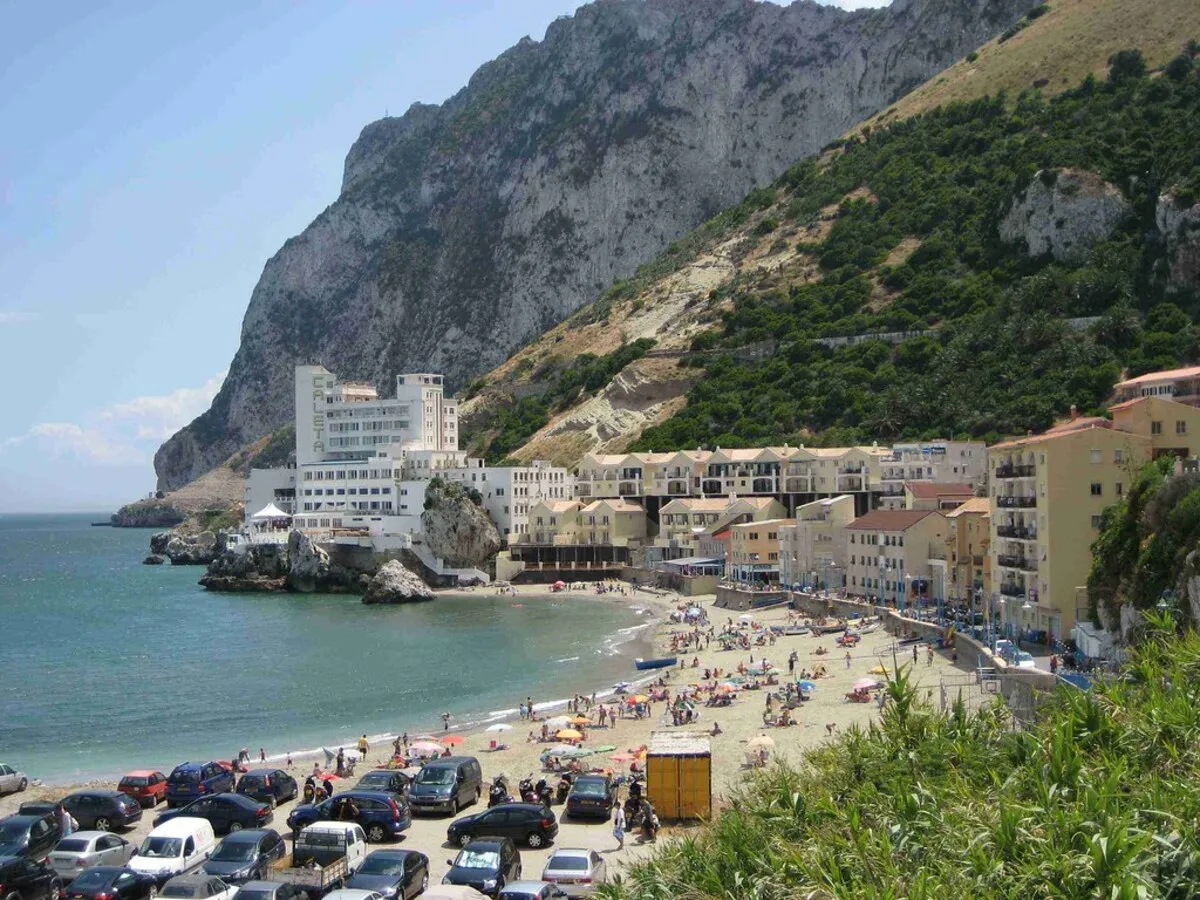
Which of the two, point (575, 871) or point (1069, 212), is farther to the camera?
point (1069, 212)

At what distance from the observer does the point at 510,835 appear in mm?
24453

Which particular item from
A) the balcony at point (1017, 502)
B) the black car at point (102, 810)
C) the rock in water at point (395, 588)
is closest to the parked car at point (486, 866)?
the black car at point (102, 810)

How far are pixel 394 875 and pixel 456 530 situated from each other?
7731 centimetres

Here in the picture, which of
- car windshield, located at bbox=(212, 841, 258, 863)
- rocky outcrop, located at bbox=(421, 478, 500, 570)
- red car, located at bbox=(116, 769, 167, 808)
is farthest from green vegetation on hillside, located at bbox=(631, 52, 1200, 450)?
car windshield, located at bbox=(212, 841, 258, 863)

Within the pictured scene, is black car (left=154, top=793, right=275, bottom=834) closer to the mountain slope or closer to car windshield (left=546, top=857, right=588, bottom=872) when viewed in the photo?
car windshield (left=546, top=857, right=588, bottom=872)

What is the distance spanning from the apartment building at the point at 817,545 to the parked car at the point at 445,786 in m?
42.0

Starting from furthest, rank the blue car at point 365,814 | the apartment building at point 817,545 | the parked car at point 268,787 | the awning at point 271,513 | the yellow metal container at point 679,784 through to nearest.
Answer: the awning at point 271,513 < the apartment building at point 817,545 < the parked car at point 268,787 < the yellow metal container at point 679,784 < the blue car at point 365,814

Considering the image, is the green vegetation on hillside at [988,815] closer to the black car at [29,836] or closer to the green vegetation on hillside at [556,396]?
the black car at [29,836]

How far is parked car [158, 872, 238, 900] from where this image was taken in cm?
1988

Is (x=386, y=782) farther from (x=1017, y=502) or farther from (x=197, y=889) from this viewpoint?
(x=1017, y=502)

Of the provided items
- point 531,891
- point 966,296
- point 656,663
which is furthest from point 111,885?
point 966,296

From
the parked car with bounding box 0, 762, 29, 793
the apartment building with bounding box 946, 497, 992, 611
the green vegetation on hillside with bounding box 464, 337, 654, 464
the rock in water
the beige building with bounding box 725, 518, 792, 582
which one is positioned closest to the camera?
the parked car with bounding box 0, 762, 29, 793

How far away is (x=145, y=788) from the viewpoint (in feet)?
97.9

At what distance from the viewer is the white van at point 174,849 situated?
22.1 m
